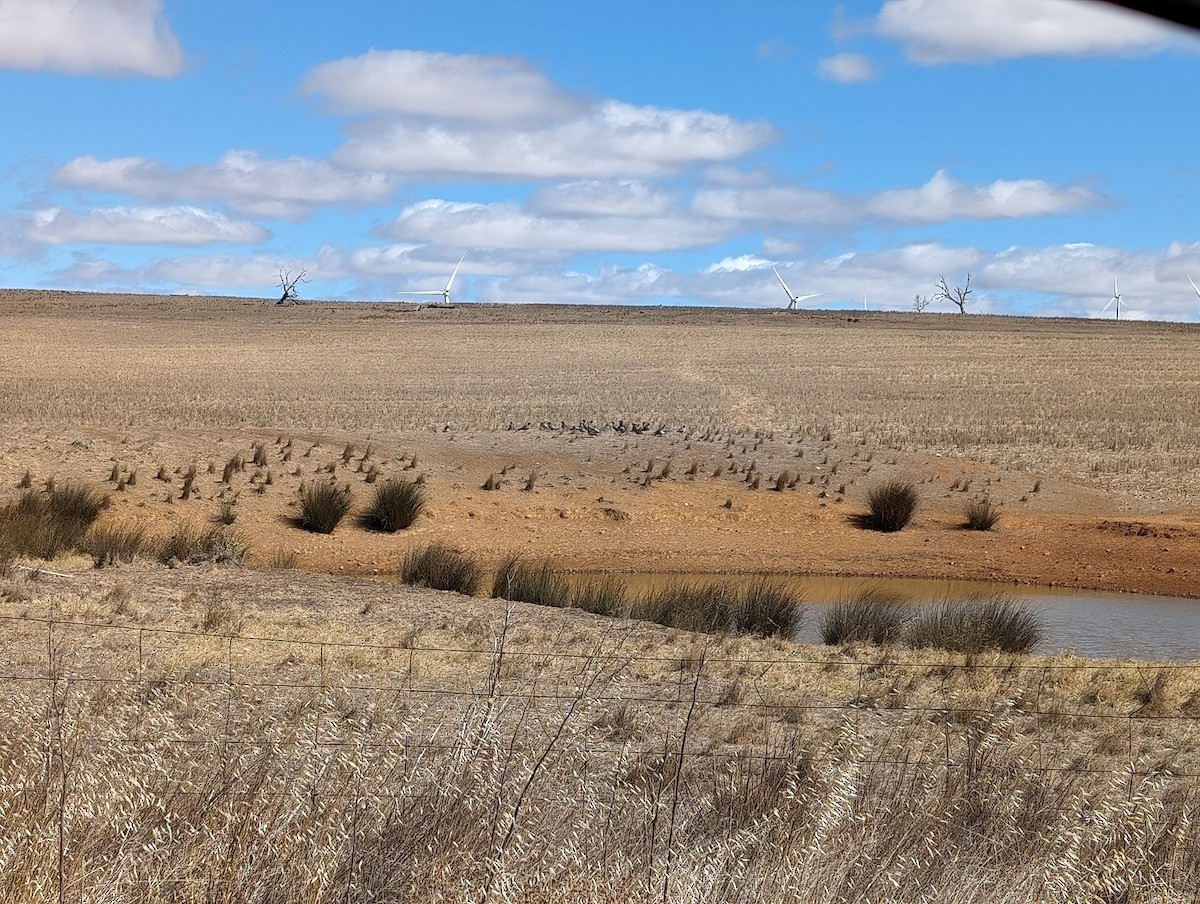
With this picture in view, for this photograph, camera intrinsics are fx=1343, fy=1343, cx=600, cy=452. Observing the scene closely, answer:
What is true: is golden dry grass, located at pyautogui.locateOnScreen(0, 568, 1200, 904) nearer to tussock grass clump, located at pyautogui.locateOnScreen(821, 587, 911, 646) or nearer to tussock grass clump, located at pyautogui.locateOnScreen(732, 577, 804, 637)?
tussock grass clump, located at pyautogui.locateOnScreen(821, 587, 911, 646)

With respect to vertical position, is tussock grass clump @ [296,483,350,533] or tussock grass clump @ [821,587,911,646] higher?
tussock grass clump @ [296,483,350,533]

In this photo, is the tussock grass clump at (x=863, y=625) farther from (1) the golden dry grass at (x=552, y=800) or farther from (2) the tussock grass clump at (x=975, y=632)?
(1) the golden dry grass at (x=552, y=800)

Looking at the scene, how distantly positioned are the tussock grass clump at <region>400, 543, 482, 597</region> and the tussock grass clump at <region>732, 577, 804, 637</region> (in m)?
3.99

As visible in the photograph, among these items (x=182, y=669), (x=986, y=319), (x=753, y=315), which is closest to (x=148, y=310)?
(x=753, y=315)

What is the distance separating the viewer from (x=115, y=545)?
19812 millimetres

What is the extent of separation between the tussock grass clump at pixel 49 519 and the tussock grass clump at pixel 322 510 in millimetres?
3701

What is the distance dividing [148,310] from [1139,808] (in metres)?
114

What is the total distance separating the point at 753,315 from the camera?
433 ft

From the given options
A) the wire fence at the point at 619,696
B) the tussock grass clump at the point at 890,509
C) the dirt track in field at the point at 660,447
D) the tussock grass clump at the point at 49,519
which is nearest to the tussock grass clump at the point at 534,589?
the wire fence at the point at 619,696

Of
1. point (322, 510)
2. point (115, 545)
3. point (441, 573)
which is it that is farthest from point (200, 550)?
point (322, 510)

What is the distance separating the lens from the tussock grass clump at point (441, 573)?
19.4 metres

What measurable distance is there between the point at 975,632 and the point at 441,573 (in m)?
7.74

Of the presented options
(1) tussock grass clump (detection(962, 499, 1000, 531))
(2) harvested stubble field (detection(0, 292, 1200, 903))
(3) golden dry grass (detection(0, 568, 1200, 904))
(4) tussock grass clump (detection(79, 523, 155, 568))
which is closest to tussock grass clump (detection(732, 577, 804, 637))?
(2) harvested stubble field (detection(0, 292, 1200, 903))

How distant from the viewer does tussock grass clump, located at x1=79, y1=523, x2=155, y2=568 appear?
18719 millimetres
